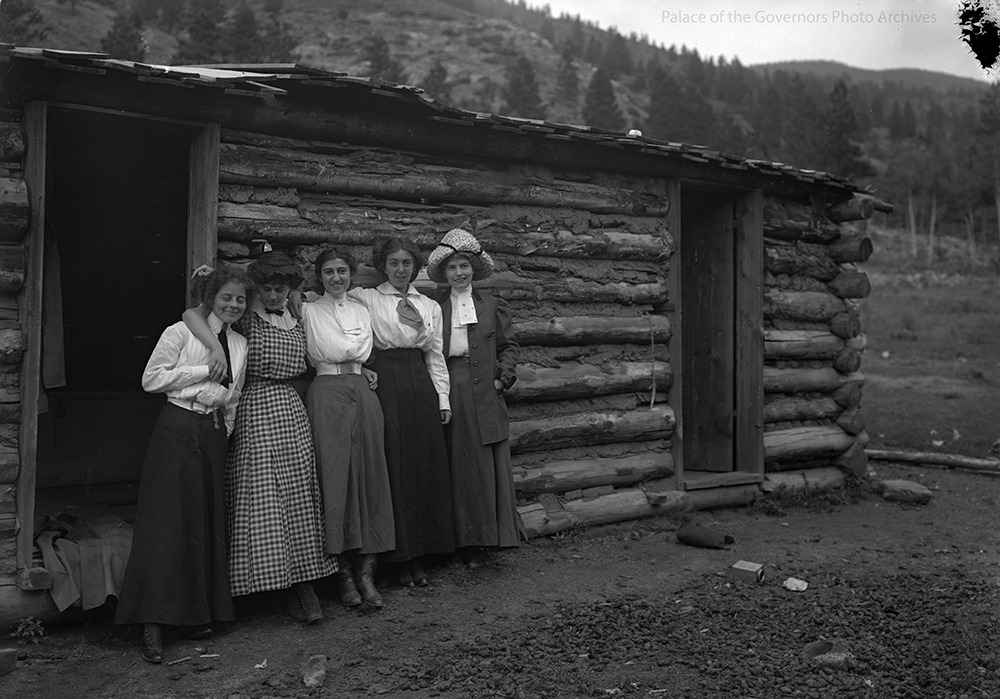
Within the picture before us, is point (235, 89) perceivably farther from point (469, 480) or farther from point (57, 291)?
point (469, 480)

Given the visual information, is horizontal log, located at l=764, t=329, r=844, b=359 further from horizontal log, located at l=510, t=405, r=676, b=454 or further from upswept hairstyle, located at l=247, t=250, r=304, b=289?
upswept hairstyle, located at l=247, t=250, r=304, b=289

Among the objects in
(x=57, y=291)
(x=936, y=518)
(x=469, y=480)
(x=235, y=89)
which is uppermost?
(x=235, y=89)

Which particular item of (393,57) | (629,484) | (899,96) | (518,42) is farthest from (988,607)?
(899,96)

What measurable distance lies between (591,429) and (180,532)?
12.3ft

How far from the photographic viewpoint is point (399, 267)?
584 centimetres

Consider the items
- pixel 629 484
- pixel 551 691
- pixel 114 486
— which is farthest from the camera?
pixel 629 484

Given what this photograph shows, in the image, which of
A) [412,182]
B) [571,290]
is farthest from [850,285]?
[412,182]

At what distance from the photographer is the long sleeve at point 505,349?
6203 millimetres

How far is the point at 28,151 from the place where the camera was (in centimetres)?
487

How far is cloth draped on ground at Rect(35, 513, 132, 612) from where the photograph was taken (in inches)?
192

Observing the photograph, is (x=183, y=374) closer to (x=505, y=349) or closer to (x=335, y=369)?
(x=335, y=369)

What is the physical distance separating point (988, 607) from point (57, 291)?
6.30 m

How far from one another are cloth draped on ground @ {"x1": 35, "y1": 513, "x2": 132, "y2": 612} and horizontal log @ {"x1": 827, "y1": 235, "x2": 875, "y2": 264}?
7.74 m

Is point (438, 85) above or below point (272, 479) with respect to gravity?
above
